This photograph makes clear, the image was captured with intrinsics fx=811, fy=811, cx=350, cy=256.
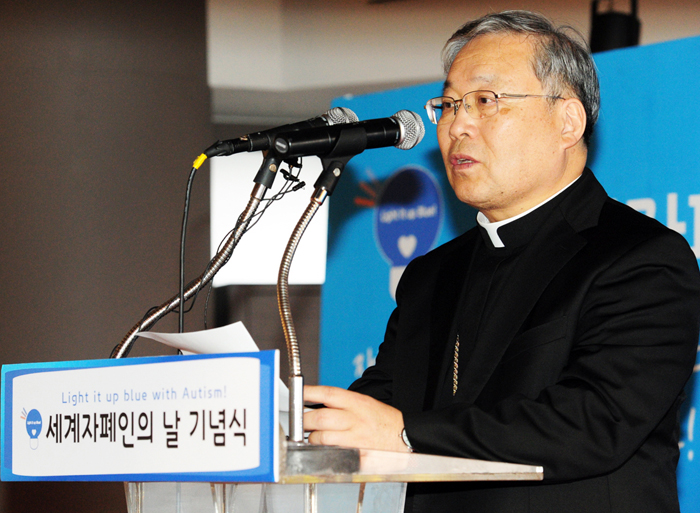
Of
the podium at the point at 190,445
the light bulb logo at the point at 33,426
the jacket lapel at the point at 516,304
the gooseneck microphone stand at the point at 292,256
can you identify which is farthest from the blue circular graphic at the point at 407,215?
the light bulb logo at the point at 33,426

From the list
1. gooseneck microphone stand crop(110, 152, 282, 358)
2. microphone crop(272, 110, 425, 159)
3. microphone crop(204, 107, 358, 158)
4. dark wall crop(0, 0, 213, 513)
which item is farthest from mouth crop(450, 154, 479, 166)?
dark wall crop(0, 0, 213, 513)

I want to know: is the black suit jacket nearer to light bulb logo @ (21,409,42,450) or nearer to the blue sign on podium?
the blue sign on podium

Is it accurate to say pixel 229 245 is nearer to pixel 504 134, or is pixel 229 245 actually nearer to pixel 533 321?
pixel 533 321

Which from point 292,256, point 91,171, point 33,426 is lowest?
point 33,426

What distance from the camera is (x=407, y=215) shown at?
3201 mm

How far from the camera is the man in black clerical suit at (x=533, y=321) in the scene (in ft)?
4.62

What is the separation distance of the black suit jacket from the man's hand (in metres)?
0.05

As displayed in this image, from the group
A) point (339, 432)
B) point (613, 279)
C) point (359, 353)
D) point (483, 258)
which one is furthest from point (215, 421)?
point (359, 353)

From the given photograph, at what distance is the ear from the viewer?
198cm

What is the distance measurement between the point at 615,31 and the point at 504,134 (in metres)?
2.88

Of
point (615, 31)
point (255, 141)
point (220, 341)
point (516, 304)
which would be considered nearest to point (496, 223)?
point (516, 304)

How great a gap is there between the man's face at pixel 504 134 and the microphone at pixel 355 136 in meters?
0.36

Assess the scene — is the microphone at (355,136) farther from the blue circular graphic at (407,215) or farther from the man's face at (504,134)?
the blue circular graphic at (407,215)

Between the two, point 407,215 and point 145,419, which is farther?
point 407,215
